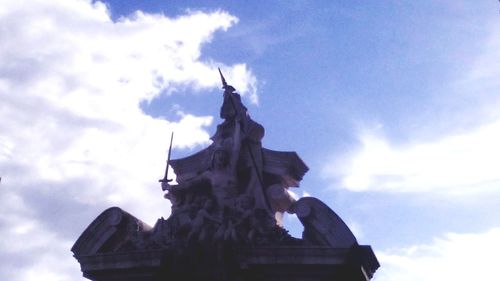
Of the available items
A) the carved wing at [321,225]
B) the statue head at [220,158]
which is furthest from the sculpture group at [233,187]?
the carved wing at [321,225]

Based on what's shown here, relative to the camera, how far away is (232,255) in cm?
976

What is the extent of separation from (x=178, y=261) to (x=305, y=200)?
7.26ft

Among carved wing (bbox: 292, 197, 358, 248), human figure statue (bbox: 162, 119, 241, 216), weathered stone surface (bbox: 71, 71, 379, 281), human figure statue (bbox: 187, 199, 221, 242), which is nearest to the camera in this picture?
weathered stone surface (bbox: 71, 71, 379, 281)

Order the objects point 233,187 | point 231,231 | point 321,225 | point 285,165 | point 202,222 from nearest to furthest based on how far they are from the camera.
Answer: point 321,225 < point 231,231 < point 202,222 < point 233,187 < point 285,165

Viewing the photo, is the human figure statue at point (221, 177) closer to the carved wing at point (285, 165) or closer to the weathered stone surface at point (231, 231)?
the weathered stone surface at point (231, 231)

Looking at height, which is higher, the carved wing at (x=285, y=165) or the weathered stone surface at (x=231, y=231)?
the carved wing at (x=285, y=165)

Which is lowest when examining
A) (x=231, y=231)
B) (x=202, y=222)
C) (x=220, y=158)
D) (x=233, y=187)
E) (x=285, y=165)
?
(x=231, y=231)

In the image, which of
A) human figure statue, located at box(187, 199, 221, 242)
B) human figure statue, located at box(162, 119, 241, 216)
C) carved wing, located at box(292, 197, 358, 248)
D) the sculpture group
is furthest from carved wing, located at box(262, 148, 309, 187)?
human figure statue, located at box(187, 199, 221, 242)

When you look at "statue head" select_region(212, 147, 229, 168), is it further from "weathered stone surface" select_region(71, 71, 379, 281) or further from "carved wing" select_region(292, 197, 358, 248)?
"carved wing" select_region(292, 197, 358, 248)

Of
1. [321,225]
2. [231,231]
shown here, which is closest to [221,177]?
[231,231]

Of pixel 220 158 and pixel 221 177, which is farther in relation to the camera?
pixel 220 158

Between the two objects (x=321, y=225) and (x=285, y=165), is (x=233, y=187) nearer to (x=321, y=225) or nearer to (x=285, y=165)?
(x=285, y=165)

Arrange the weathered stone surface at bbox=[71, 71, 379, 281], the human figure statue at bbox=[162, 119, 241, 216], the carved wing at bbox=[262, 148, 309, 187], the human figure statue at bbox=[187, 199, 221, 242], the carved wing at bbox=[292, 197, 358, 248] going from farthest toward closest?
the carved wing at bbox=[262, 148, 309, 187] → the human figure statue at bbox=[162, 119, 241, 216] → the human figure statue at bbox=[187, 199, 221, 242] → the carved wing at bbox=[292, 197, 358, 248] → the weathered stone surface at bbox=[71, 71, 379, 281]

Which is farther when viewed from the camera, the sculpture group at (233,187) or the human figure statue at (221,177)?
the human figure statue at (221,177)
